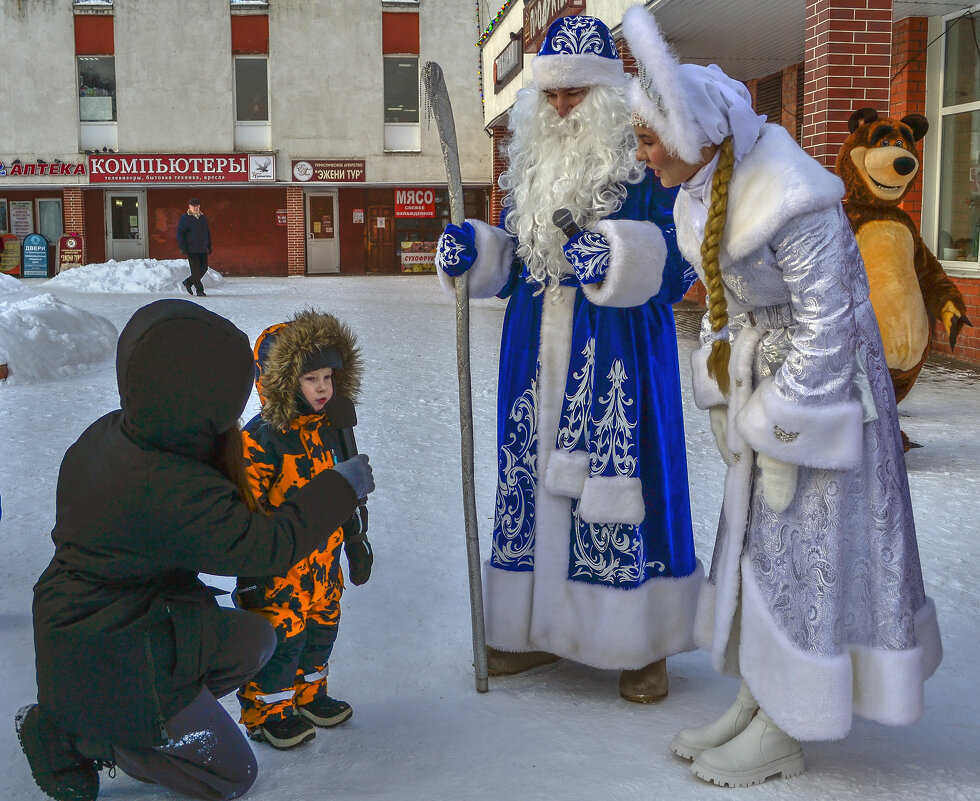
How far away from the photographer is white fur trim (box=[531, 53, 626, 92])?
2914 mm

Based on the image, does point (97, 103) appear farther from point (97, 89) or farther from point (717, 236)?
point (717, 236)

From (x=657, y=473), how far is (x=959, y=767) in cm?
100

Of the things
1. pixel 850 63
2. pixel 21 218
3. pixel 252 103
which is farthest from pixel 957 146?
pixel 21 218

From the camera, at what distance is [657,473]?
114 inches

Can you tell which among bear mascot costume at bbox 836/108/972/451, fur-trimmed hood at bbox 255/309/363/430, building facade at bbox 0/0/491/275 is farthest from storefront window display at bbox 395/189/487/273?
fur-trimmed hood at bbox 255/309/363/430

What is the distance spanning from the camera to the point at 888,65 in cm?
745

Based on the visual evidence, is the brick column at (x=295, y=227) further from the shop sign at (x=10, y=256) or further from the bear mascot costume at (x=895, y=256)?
the bear mascot costume at (x=895, y=256)

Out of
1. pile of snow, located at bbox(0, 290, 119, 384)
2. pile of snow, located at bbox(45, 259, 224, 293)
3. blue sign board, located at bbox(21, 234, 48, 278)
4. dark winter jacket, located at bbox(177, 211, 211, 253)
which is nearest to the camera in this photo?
pile of snow, located at bbox(0, 290, 119, 384)

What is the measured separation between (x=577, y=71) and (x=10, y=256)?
25.2m

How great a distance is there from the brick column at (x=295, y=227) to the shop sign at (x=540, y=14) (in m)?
12.6

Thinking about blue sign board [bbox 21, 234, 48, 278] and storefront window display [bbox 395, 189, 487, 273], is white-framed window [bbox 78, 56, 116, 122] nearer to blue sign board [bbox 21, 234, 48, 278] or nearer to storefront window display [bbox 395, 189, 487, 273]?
blue sign board [bbox 21, 234, 48, 278]

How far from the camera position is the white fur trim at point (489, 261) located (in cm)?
302

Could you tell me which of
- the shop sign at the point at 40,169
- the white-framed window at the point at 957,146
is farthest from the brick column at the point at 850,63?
the shop sign at the point at 40,169

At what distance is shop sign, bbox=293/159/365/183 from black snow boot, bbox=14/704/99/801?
79.9 ft
